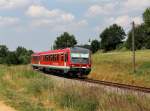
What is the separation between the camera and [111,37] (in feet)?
469

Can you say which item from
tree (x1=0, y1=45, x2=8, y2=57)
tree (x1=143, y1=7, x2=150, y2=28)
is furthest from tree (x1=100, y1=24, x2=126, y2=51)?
tree (x1=143, y1=7, x2=150, y2=28)

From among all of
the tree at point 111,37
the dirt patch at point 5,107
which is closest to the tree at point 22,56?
the tree at point 111,37

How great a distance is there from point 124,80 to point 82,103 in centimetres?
2327

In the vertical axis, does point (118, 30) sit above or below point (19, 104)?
above

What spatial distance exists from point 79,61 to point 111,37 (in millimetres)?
101709

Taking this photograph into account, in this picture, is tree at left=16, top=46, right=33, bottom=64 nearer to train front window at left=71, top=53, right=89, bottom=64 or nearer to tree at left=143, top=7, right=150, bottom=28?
tree at left=143, top=7, right=150, bottom=28

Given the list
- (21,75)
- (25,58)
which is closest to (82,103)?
(21,75)

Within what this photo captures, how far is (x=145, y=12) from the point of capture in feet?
206

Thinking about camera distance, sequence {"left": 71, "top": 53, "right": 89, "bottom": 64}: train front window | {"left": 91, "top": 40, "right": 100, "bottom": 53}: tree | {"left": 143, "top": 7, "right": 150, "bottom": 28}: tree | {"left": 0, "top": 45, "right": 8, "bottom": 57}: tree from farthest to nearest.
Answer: {"left": 91, "top": 40, "right": 100, "bottom": 53}: tree, {"left": 0, "top": 45, "right": 8, "bottom": 57}: tree, {"left": 143, "top": 7, "right": 150, "bottom": 28}: tree, {"left": 71, "top": 53, "right": 89, "bottom": 64}: train front window

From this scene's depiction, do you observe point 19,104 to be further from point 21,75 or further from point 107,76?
point 107,76

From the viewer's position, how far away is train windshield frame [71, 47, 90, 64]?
4188 centimetres

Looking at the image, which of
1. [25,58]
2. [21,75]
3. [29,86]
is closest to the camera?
[29,86]

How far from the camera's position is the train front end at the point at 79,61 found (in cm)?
4159

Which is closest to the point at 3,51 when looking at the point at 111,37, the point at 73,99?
the point at 111,37
